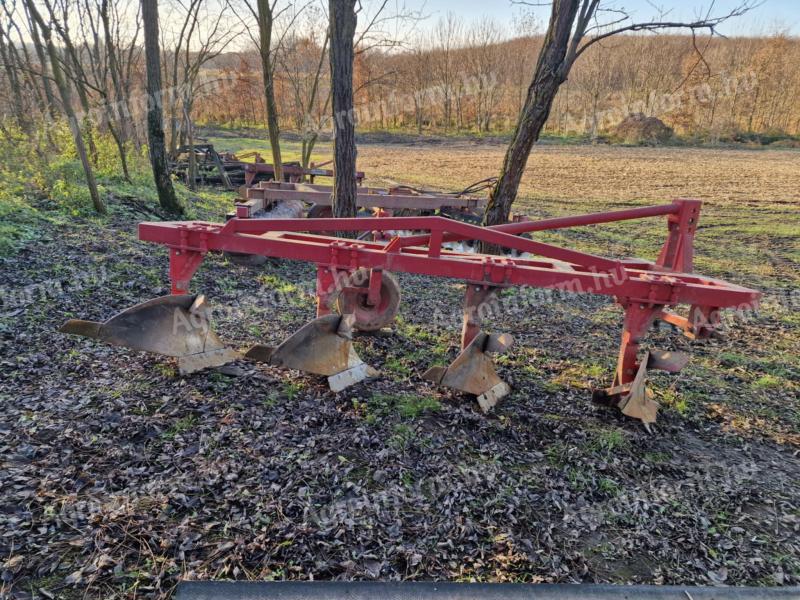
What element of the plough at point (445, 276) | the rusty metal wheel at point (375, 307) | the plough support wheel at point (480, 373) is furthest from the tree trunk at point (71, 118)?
the plough support wheel at point (480, 373)

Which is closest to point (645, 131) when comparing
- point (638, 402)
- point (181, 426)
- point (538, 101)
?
point (538, 101)

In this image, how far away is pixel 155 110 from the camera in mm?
8234

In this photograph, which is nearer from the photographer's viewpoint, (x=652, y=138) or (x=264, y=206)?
(x=264, y=206)

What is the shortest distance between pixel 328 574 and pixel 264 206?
21.6 feet

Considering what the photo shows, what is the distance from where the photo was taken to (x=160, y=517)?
2434mm

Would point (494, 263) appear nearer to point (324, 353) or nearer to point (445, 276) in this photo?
point (445, 276)

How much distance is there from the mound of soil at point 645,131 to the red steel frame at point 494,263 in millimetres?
29321

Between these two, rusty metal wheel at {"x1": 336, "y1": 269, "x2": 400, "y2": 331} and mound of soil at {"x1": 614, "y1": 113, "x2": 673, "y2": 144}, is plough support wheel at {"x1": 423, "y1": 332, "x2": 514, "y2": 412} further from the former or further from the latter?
mound of soil at {"x1": 614, "y1": 113, "x2": 673, "y2": 144}

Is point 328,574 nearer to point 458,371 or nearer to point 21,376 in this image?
point 458,371

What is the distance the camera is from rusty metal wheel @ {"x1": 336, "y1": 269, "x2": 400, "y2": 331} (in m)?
4.65

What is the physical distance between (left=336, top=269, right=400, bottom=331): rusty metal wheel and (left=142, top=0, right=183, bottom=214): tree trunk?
5609 millimetres

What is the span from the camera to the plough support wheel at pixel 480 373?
3686mm

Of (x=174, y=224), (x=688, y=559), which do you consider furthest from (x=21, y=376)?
(x=688, y=559)

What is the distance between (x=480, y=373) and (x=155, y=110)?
7.24 metres
